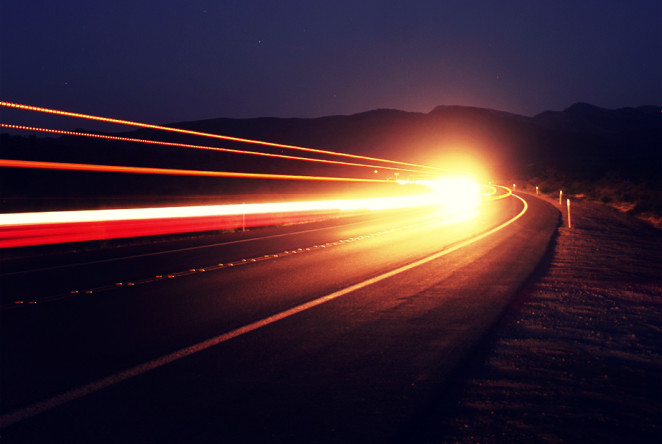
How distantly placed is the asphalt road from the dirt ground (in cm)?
34

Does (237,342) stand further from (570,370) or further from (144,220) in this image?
(144,220)

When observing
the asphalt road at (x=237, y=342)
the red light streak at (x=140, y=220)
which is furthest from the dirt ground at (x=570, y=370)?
the red light streak at (x=140, y=220)

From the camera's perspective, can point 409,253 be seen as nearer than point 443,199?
Yes

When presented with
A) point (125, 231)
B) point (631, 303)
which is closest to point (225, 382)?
point (631, 303)

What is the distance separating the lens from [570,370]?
17.7 feet

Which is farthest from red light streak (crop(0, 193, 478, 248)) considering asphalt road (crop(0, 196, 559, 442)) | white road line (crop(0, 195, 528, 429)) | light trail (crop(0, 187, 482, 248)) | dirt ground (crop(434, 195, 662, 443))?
dirt ground (crop(434, 195, 662, 443))

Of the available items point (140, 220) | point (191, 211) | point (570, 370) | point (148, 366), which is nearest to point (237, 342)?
point (148, 366)

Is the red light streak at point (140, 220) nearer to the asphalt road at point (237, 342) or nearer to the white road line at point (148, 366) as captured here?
the asphalt road at point (237, 342)

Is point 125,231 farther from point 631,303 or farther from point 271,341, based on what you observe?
point 631,303

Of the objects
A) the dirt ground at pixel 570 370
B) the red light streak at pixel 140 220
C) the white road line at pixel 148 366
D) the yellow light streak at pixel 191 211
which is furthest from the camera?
the yellow light streak at pixel 191 211

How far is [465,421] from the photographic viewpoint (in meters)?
4.19

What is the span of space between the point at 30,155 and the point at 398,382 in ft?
124

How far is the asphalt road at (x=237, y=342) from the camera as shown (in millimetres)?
4137

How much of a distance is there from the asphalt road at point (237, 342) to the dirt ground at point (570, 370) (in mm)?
343
